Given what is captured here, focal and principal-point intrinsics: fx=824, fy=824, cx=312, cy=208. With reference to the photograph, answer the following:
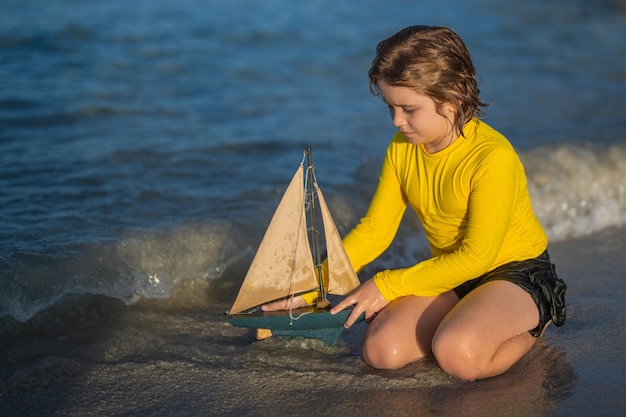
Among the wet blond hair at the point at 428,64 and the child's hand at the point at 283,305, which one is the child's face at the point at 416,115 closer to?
the wet blond hair at the point at 428,64

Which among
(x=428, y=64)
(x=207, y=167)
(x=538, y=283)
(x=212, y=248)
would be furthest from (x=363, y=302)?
(x=207, y=167)

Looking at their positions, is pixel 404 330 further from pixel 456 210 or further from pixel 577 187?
pixel 577 187

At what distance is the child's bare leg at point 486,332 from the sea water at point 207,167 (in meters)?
0.10

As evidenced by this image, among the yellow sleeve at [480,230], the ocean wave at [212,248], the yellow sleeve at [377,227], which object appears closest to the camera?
the yellow sleeve at [480,230]

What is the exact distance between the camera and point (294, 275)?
364cm

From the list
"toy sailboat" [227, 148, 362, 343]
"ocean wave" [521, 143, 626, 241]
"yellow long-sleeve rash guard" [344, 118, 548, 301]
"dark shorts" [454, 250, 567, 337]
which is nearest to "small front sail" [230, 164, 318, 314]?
"toy sailboat" [227, 148, 362, 343]

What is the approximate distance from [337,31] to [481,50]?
202 centimetres

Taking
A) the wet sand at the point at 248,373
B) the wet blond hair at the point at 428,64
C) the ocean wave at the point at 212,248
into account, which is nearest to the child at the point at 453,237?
the wet blond hair at the point at 428,64

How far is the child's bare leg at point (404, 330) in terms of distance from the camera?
366 cm

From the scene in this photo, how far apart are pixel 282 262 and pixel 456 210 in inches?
32.3

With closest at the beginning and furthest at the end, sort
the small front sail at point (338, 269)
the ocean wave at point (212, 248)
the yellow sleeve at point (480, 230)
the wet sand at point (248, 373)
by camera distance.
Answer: the wet sand at point (248, 373), the yellow sleeve at point (480, 230), the small front sail at point (338, 269), the ocean wave at point (212, 248)

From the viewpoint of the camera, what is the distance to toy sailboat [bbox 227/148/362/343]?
355cm

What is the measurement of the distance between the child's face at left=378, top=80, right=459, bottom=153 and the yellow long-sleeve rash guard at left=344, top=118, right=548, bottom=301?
4.8 inches

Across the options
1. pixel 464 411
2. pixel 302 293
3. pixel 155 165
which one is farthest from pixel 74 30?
pixel 464 411
